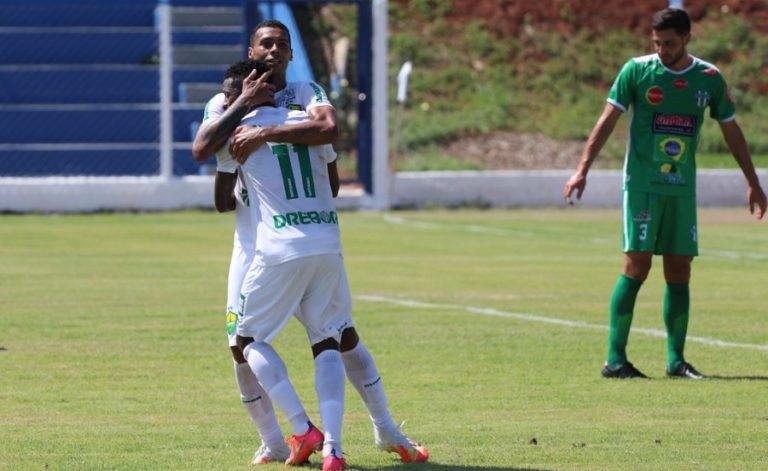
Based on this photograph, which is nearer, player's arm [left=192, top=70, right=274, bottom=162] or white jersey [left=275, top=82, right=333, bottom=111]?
player's arm [left=192, top=70, right=274, bottom=162]

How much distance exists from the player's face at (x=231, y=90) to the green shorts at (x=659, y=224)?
3.76 meters

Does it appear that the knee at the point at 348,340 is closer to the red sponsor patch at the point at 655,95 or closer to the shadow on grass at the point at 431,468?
the shadow on grass at the point at 431,468

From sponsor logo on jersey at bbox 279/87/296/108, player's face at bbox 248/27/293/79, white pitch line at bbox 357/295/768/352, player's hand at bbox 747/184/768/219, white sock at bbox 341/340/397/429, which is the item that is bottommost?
white pitch line at bbox 357/295/768/352

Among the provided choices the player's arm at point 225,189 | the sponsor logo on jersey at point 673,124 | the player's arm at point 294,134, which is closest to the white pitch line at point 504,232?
the sponsor logo on jersey at point 673,124

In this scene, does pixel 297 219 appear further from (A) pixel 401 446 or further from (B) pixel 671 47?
(B) pixel 671 47

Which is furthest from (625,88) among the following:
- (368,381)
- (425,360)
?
(368,381)

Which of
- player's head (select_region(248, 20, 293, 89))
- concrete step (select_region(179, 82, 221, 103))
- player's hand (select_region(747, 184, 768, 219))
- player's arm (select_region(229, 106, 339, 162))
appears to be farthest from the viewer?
concrete step (select_region(179, 82, 221, 103))

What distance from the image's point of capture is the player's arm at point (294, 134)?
6.54 meters

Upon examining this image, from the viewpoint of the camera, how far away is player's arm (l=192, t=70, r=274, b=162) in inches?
260

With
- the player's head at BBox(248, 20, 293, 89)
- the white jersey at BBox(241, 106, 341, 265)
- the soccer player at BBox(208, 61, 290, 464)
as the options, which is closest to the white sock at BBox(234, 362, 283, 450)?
the soccer player at BBox(208, 61, 290, 464)

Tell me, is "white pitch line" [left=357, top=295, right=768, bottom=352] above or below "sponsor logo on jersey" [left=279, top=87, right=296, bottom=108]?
below

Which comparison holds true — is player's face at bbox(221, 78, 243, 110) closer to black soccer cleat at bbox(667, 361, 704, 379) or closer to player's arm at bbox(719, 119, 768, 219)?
black soccer cleat at bbox(667, 361, 704, 379)

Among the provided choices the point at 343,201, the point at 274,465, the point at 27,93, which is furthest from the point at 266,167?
the point at 27,93

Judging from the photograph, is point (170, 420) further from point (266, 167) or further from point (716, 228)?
point (716, 228)
